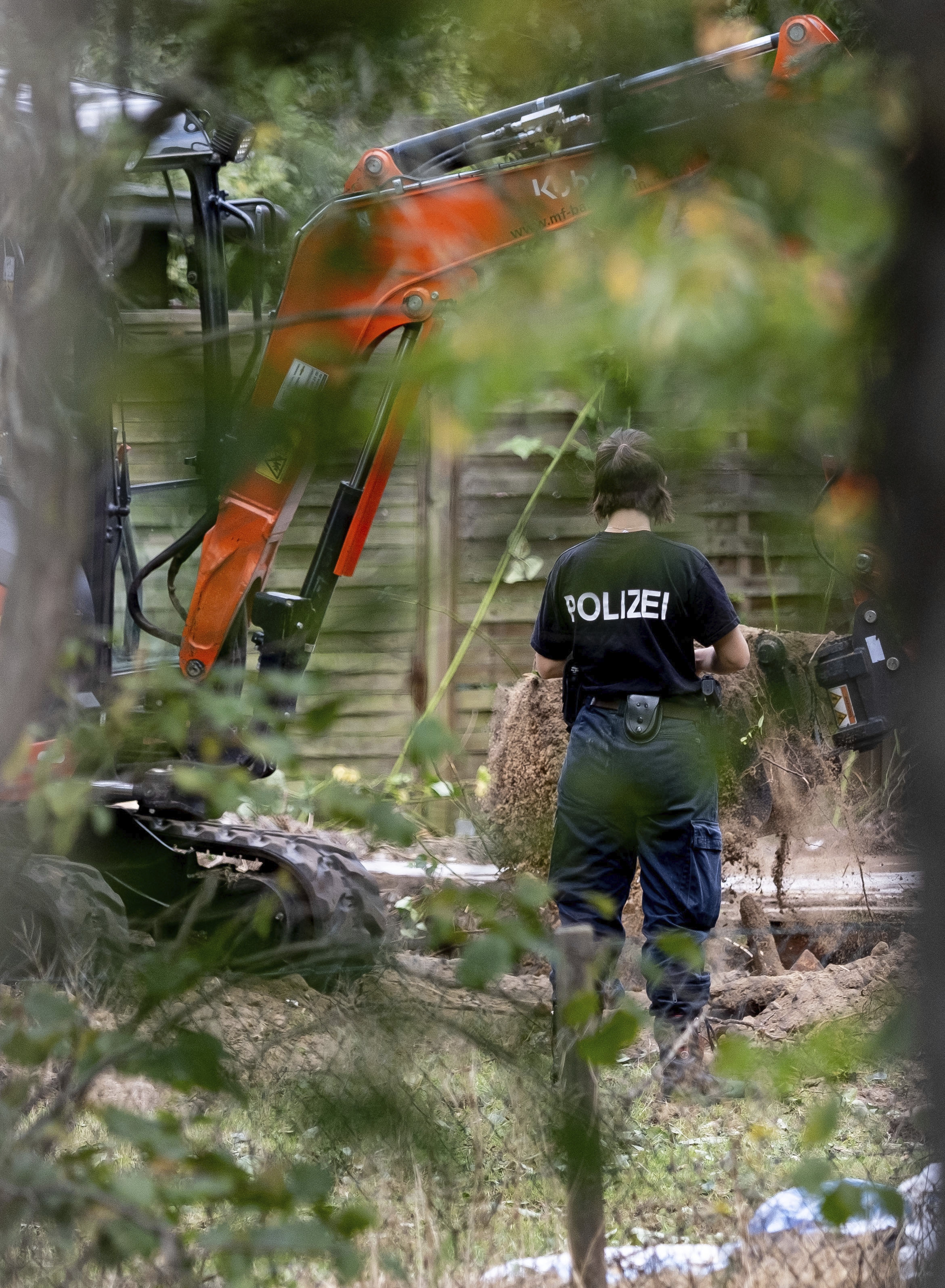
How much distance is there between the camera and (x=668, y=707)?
3557 millimetres

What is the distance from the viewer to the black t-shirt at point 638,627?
3.47 meters

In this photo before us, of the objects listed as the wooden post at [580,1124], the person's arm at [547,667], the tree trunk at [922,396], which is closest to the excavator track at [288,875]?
the person's arm at [547,667]

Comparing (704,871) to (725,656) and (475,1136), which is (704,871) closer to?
(725,656)

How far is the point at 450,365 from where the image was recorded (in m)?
0.70

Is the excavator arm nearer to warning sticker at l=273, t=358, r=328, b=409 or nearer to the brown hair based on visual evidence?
warning sticker at l=273, t=358, r=328, b=409

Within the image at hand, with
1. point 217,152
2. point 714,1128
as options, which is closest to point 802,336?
point 714,1128

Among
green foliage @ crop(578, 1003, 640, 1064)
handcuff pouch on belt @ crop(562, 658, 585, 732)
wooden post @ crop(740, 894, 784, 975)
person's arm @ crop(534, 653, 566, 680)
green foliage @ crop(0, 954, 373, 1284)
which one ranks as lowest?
wooden post @ crop(740, 894, 784, 975)

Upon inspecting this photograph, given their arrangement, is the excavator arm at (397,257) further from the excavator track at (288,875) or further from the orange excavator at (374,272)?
the excavator track at (288,875)

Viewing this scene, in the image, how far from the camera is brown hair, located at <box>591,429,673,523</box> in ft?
2.82

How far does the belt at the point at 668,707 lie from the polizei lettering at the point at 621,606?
0.22m

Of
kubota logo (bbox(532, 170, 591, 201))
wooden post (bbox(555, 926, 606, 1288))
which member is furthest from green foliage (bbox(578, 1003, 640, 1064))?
kubota logo (bbox(532, 170, 591, 201))

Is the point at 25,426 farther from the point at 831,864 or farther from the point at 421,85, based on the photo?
the point at 831,864

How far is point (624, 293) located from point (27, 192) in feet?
1.78

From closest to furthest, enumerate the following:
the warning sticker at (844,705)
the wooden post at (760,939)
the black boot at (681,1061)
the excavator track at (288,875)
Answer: the black boot at (681,1061), the warning sticker at (844,705), the excavator track at (288,875), the wooden post at (760,939)
